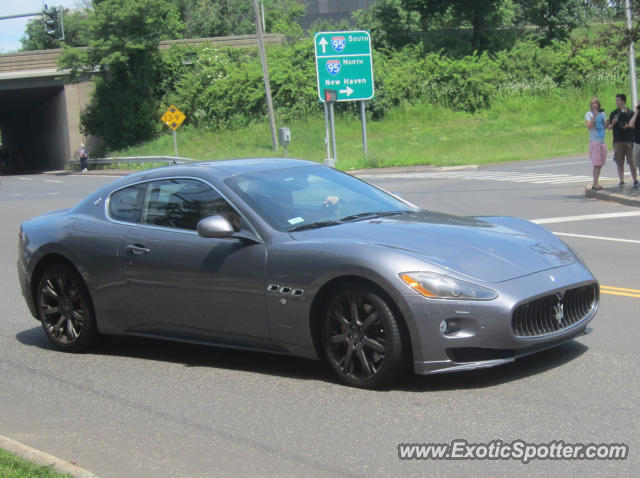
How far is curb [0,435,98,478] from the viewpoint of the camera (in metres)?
4.21

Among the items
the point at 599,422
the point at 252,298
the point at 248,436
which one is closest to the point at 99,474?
the point at 248,436

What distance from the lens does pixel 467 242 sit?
224 inches

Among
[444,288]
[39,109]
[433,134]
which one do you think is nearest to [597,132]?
[444,288]

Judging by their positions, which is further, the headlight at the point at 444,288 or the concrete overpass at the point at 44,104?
the concrete overpass at the point at 44,104

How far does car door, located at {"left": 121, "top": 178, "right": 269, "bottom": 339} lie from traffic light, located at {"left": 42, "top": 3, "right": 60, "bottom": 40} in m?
24.4

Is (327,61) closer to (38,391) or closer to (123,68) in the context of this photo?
(123,68)

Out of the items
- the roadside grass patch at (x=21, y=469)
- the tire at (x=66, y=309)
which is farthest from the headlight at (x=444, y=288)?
the tire at (x=66, y=309)

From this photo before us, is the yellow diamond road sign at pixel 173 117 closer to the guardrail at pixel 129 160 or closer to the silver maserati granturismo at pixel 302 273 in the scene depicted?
the guardrail at pixel 129 160

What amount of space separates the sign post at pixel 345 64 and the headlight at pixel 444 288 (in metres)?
30.2

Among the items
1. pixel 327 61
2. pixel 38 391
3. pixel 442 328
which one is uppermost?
pixel 327 61

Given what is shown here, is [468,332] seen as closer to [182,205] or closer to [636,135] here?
[182,205]

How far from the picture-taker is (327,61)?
35.2 meters

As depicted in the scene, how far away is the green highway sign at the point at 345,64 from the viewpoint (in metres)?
35.1

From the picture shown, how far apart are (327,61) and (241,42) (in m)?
27.3
